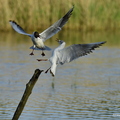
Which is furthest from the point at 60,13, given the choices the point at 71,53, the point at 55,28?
the point at 71,53

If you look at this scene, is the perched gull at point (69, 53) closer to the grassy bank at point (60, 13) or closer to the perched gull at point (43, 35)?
the perched gull at point (43, 35)

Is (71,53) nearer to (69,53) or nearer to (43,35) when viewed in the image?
(69,53)

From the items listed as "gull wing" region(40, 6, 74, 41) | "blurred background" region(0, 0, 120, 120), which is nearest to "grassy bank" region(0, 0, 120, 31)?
"blurred background" region(0, 0, 120, 120)

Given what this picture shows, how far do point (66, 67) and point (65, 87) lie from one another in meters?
3.09

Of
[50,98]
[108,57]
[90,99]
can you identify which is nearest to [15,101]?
[50,98]

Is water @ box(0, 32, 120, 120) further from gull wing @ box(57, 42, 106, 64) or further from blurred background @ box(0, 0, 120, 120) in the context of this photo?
gull wing @ box(57, 42, 106, 64)

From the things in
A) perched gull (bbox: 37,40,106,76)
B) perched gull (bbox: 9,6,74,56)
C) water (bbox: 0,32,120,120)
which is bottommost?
water (bbox: 0,32,120,120)

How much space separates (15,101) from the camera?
33.9 ft

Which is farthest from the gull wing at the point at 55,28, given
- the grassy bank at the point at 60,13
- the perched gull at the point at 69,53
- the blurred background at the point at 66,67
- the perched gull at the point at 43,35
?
the grassy bank at the point at 60,13

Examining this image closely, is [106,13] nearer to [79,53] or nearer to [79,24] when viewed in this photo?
[79,24]

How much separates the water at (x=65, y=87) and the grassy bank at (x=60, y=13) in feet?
15.3

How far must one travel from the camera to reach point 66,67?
14.9 metres

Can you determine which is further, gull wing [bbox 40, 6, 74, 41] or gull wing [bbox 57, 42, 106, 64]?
gull wing [bbox 40, 6, 74, 41]

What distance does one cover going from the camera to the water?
31.1ft
